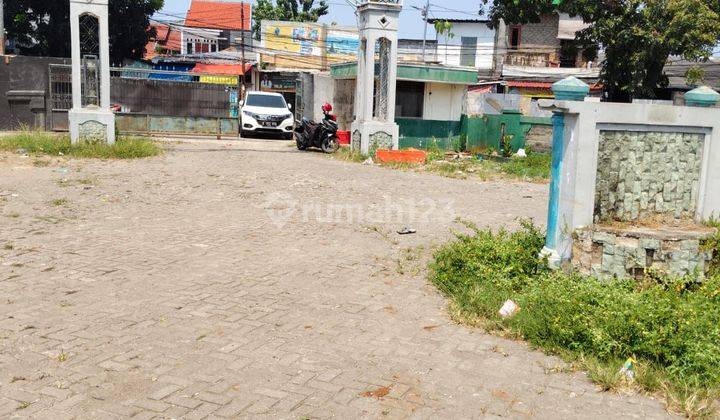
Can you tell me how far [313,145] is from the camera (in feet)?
62.3

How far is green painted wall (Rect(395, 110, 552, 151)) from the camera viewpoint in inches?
798

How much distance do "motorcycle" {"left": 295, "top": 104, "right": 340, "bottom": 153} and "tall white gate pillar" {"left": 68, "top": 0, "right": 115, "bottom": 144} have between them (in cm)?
524

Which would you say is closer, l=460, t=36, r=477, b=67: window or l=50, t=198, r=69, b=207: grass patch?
l=50, t=198, r=69, b=207: grass patch

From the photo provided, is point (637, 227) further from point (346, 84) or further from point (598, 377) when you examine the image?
point (346, 84)

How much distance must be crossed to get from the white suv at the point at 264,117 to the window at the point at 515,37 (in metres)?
23.3

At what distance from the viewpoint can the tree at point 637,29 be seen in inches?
810

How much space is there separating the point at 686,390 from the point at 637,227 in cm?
220

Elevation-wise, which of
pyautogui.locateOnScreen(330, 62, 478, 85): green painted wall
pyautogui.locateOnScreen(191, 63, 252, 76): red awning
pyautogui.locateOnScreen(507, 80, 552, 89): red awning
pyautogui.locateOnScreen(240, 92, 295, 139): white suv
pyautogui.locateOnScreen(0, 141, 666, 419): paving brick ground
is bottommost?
pyautogui.locateOnScreen(0, 141, 666, 419): paving brick ground

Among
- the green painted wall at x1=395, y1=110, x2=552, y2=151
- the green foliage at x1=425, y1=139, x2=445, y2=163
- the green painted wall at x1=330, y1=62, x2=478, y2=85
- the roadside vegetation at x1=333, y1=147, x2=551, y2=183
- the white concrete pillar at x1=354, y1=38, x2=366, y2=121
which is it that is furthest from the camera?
the green painted wall at x1=330, y1=62, x2=478, y2=85

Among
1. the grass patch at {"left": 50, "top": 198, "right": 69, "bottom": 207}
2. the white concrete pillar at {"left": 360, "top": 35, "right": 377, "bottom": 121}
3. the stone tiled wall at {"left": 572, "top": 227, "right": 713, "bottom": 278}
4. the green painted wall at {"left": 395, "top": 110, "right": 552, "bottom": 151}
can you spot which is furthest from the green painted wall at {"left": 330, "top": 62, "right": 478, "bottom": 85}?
the stone tiled wall at {"left": 572, "top": 227, "right": 713, "bottom": 278}

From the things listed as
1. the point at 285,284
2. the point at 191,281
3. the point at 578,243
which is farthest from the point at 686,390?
the point at 191,281

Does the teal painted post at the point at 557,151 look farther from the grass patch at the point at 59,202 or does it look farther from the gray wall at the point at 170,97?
the gray wall at the point at 170,97

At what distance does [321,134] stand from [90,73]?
6224 mm

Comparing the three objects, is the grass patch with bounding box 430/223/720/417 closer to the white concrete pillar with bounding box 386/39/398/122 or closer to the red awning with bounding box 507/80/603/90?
the white concrete pillar with bounding box 386/39/398/122
